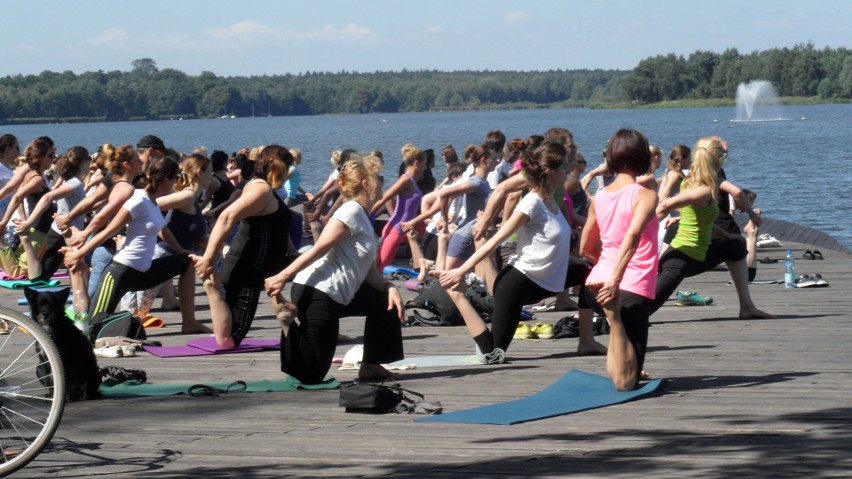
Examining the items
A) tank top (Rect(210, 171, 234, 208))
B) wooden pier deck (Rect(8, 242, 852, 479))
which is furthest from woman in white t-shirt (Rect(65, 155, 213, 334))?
tank top (Rect(210, 171, 234, 208))

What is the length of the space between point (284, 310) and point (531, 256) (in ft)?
6.19

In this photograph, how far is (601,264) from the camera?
778 cm

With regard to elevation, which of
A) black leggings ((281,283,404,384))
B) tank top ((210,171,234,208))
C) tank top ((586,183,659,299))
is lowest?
black leggings ((281,283,404,384))

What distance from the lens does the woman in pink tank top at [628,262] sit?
766cm

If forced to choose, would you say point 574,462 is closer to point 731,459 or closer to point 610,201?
point 731,459

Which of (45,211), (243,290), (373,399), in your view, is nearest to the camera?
(373,399)

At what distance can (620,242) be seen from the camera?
7.69 m

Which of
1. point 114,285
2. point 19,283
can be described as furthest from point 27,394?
point 19,283

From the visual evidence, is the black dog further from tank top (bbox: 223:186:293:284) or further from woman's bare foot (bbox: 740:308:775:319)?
woman's bare foot (bbox: 740:308:775:319)

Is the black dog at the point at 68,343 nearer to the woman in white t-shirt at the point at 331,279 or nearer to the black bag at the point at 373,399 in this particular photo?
the woman in white t-shirt at the point at 331,279

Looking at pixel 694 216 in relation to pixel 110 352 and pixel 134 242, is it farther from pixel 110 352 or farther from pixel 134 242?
pixel 110 352

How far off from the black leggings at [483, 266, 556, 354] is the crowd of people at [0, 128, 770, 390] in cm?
1

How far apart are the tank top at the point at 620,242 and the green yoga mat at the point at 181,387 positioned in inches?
73.6

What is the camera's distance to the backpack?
11695mm
